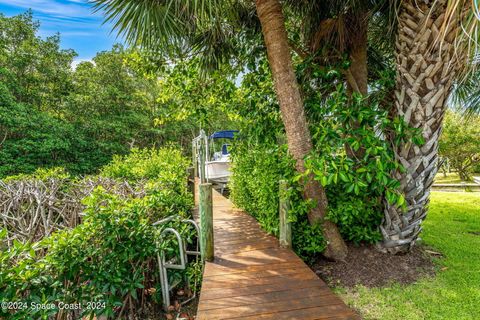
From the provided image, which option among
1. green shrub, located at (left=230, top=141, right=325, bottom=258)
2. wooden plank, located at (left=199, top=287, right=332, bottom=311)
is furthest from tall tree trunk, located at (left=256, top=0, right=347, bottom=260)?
wooden plank, located at (left=199, top=287, right=332, bottom=311)

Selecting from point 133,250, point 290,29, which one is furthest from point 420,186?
point 290,29

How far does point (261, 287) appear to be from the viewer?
2.66 m

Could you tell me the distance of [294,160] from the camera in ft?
11.9

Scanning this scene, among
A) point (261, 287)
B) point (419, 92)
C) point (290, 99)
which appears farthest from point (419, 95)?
point (261, 287)

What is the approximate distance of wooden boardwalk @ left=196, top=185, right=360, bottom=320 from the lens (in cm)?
224

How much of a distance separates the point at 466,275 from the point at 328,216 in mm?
1912

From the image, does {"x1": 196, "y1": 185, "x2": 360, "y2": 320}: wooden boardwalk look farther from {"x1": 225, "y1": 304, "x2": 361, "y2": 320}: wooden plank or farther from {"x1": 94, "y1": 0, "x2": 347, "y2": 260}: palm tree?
{"x1": 94, "y1": 0, "x2": 347, "y2": 260}: palm tree

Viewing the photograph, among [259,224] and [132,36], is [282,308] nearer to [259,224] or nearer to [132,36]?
[259,224]

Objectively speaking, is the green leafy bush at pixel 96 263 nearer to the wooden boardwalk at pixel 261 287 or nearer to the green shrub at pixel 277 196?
the wooden boardwalk at pixel 261 287

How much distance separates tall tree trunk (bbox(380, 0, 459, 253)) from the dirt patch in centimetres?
25

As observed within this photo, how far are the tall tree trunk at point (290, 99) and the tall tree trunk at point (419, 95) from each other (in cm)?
103

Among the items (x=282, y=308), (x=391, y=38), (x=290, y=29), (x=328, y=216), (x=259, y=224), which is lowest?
(x=282, y=308)

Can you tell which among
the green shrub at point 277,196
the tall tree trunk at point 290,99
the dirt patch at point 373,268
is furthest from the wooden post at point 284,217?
the dirt patch at point 373,268

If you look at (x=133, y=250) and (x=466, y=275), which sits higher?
(x=133, y=250)
